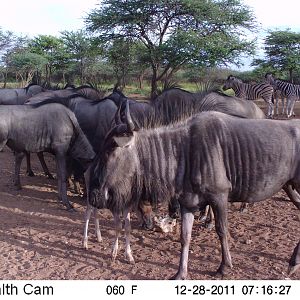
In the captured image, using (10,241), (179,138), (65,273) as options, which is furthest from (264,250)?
(10,241)

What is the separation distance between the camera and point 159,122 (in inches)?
174

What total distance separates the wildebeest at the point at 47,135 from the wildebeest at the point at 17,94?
5.77 meters

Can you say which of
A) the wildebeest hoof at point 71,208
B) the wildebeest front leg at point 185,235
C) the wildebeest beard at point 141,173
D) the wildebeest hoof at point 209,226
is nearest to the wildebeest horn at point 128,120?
the wildebeest beard at point 141,173

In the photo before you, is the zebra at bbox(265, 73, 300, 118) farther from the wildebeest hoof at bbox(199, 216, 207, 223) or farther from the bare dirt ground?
the wildebeest hoof at bbox(199, 216, 207, 223)

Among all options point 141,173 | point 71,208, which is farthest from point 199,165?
point 71,208

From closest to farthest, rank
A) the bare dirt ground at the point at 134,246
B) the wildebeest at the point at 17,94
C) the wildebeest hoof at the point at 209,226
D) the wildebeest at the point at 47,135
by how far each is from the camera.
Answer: the bare dirt ground at the point at 134,246 → the wildebeest hoof at the point at 209,226 → the wildebeest at the point at 47,135 → the wildebeest at the point at 17,94

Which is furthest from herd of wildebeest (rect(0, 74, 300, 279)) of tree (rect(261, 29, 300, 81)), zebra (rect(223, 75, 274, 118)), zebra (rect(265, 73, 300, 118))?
tree (rect(261, 29, 300, 81))

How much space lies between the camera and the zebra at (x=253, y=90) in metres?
23.1

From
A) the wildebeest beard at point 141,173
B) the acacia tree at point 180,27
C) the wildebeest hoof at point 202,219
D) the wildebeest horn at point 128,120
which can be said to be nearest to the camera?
the wildebeest horn at point 128,120

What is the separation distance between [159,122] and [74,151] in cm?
356

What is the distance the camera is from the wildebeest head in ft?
12.9

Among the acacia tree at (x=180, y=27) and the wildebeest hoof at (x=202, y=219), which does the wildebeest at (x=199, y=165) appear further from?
the acacia tree at (x=180, y=27)

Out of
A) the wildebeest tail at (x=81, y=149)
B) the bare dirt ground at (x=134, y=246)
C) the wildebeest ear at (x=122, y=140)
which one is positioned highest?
the wildebeest ear at (x=122, y=140)

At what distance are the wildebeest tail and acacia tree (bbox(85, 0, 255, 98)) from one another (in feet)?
48.7
